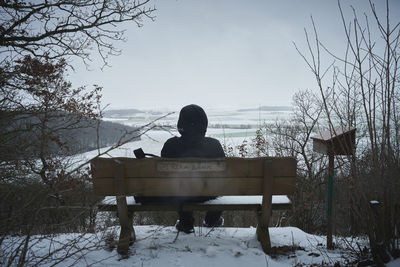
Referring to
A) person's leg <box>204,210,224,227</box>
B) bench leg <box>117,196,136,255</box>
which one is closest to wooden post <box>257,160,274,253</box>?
person's leg <box>204,210,224,227</box>

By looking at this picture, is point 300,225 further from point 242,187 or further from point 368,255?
point 242,187

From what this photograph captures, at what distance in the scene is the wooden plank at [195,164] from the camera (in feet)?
7.09

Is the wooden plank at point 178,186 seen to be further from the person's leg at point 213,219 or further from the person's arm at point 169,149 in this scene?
the person's leg at point 213,219

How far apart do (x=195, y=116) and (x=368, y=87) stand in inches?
69.8

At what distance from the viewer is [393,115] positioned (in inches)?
78.1

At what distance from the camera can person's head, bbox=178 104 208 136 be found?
2924mm

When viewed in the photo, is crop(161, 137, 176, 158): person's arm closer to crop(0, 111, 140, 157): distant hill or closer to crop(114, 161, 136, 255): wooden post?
crop(0, 111, 140, 157): distant hill

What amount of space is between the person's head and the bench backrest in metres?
0.83

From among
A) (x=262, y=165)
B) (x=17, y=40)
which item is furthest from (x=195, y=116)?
(x=17, y=40)

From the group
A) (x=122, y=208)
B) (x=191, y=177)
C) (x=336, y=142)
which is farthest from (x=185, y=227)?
(x=336, y=142)

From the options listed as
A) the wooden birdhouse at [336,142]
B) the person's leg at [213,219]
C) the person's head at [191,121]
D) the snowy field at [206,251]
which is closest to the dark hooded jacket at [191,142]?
the person's head at [191,121]

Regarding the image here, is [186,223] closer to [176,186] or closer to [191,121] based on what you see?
[176,186]

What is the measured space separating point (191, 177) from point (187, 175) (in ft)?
0.14

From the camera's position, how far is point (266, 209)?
7.77 feet
